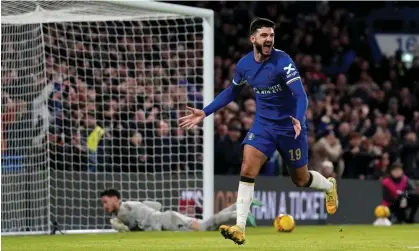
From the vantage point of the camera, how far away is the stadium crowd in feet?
54.5

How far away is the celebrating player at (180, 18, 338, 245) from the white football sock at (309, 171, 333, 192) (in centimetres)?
31

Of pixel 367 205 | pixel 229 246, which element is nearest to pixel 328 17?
pixel 367 205

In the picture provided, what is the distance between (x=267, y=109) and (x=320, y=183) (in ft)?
4.12

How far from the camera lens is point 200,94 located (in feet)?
58.9

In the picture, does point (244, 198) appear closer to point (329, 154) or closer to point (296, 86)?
point (296, 86)

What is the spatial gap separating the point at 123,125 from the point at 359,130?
730 cm

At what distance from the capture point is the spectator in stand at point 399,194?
63.8 feet

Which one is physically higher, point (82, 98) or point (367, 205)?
point (82, 98)

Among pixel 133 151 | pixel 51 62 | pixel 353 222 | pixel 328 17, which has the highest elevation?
pixel 328 17

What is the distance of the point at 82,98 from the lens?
16.6 metres

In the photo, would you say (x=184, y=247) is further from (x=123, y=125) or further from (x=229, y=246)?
(x=123, y=125)

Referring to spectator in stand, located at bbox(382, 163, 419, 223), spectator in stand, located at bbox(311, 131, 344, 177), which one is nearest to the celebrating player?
spectator in stand, located at bbox(382, 163, 419, 223)

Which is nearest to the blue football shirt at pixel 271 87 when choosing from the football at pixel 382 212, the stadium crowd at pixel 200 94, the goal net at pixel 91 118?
the goal net at pixel 91 118

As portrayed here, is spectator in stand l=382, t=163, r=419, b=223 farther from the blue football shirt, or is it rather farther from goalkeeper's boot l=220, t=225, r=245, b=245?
goalkeeper's boot l=220, t=225, r=245, b=245
